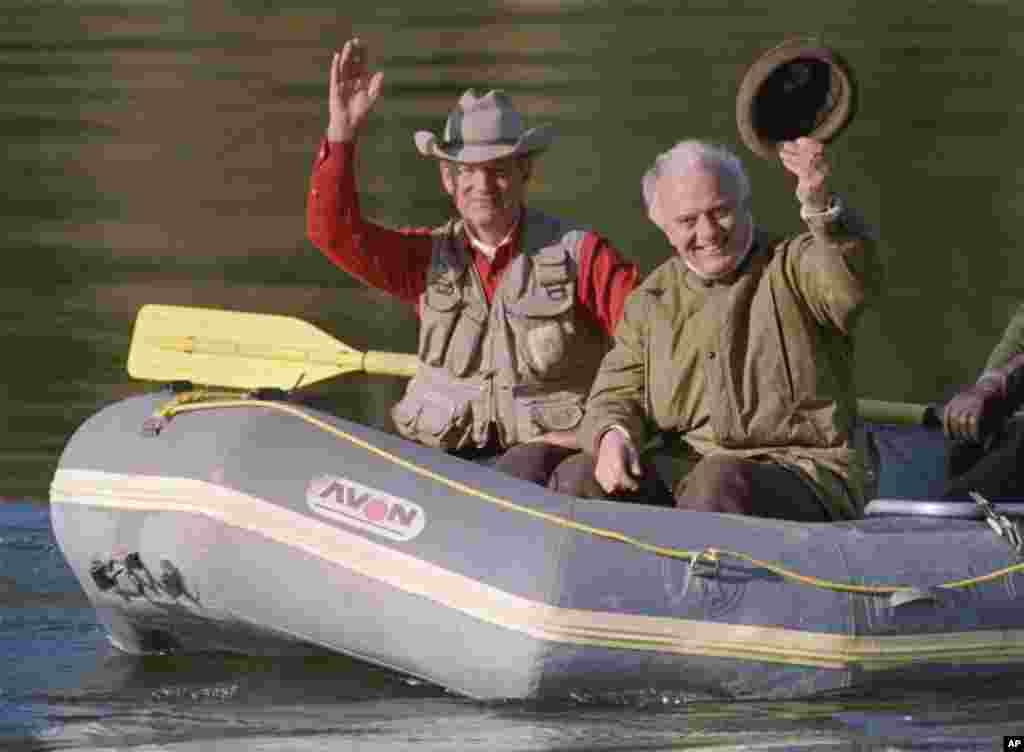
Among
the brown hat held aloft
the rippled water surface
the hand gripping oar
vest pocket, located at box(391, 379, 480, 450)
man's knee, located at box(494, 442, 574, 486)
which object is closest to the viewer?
the rippled water surface

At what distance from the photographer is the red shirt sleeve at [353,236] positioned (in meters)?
7.23

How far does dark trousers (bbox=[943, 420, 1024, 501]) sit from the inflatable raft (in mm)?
371

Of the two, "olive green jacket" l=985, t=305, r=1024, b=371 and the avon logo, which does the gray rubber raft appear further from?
"olive green jacket" l=985, t=305, r=1024, b=371

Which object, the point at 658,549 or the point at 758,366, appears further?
the point at 758,366

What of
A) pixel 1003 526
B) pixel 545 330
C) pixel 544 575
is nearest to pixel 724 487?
pixel 544 575

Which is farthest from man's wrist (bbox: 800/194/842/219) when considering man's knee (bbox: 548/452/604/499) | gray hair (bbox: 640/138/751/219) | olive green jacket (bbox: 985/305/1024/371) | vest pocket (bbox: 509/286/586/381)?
vest pocket (bbox: 509/286/586/381)

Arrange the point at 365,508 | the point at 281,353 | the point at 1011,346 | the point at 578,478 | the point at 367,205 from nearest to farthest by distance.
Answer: the point at 365,508 → the point at 578,478 → the point at 1011,346 → the point at 281,353 → the point at 367,205

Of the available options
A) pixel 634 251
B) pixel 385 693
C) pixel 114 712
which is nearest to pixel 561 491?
pixel 385 693

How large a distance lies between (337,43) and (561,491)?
13.3 m

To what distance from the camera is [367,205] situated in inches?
547

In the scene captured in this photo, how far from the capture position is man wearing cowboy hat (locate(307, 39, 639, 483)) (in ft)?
23.2

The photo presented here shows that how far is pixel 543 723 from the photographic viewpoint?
619 cm

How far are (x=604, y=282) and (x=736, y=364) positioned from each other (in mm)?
744

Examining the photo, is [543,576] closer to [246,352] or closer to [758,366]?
[758,366]
